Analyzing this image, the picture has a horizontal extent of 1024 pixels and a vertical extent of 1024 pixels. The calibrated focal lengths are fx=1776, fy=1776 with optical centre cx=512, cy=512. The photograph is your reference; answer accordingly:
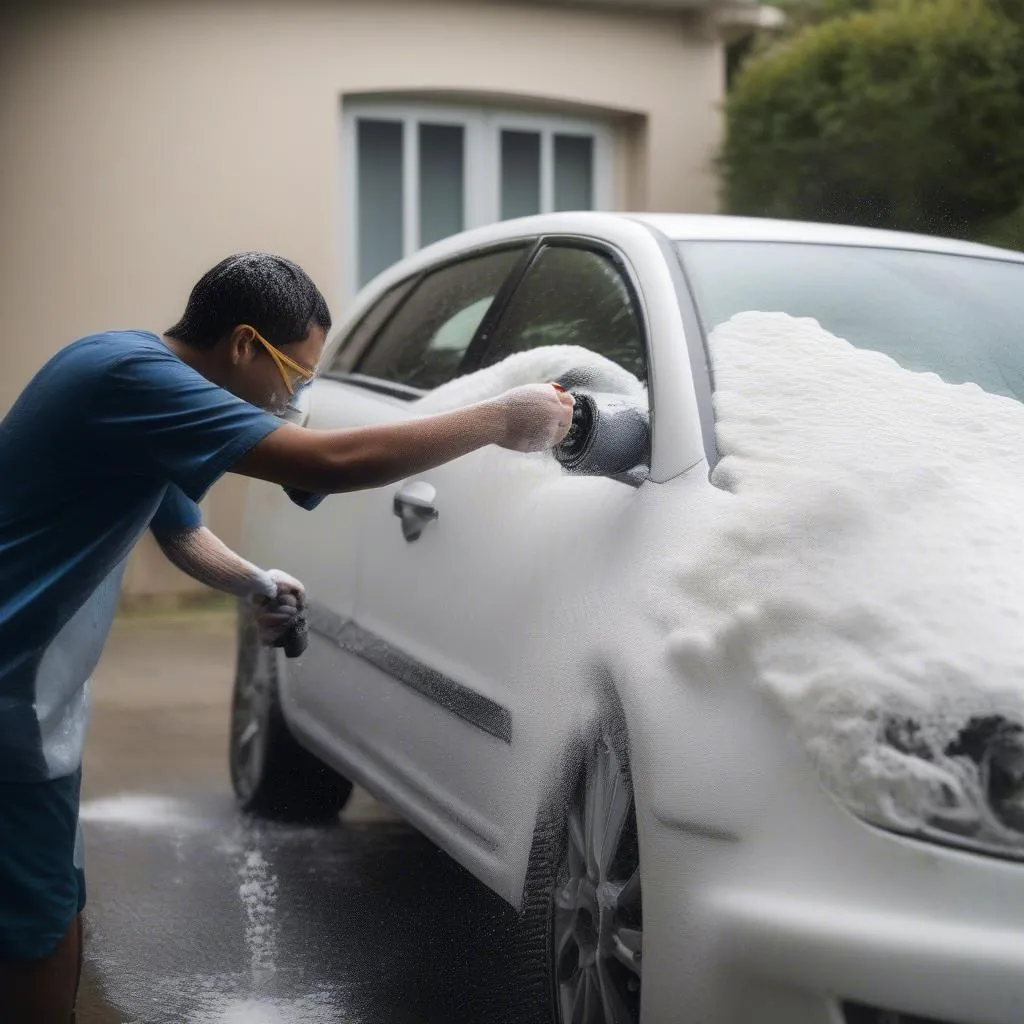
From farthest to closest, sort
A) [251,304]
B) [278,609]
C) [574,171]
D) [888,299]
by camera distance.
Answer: [574,171]
[888,299]
[278,609]
[251,304]

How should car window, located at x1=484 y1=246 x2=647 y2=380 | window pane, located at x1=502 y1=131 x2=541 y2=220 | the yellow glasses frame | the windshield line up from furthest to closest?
window pane, located at x1=502 y1=131 x2=541 y2=220, car window, located at x1=484 y1=246 x2=647 y2=380, the windshield, the yellow glasses frame

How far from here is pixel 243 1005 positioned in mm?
3607

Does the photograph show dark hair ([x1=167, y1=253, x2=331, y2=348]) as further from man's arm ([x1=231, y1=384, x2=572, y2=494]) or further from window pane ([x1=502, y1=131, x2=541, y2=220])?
window pane ([x1=502, y1=131, x2=541, y2=220])

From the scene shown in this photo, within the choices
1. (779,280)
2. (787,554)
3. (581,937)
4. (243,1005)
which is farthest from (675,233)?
(243,1005)

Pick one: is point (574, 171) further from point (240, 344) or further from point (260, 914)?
point (240, 344)

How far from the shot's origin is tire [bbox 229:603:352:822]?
493cm

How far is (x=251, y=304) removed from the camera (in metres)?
2.71

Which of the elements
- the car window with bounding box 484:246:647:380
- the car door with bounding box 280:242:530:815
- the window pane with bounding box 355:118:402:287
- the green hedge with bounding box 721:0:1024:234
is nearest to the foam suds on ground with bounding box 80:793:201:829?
the car door with bounding box 280:242:530:815

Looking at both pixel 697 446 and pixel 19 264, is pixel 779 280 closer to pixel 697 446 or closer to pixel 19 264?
pixel 697 446

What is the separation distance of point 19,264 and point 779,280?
250 inches

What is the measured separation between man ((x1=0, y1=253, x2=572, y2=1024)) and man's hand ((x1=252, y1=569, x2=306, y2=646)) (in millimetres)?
395

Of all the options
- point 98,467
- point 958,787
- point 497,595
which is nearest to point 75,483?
point 98,467

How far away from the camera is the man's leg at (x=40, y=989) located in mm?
2568

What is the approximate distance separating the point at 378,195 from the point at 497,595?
6.81 m
